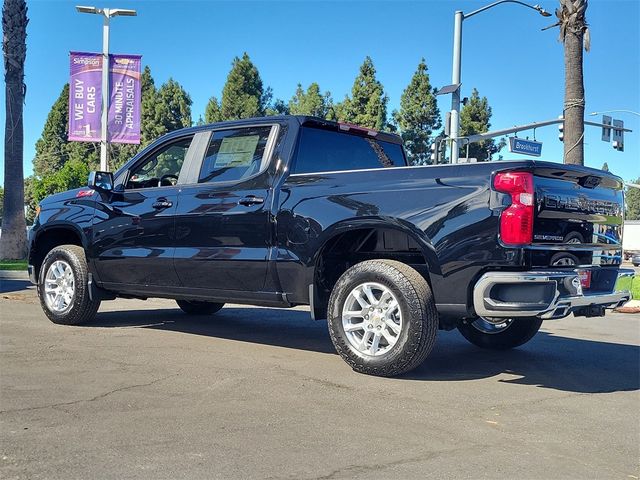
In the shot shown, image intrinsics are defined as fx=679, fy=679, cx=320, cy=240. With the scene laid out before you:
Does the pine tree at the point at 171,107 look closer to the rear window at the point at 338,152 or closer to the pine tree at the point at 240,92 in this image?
the pine tree at the point at 240,92

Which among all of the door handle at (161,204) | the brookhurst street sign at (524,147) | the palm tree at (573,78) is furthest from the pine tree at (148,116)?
the door handle at (161,204)

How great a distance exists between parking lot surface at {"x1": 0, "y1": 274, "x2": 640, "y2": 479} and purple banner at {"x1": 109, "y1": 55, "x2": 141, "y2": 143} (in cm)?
1245

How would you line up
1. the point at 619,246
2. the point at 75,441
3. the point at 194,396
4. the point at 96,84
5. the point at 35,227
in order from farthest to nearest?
the point at 96,84
the point at 35,227
the point at 619,246
the point at 194,396
the point at 75,441

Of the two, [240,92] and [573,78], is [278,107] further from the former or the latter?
[573,78]

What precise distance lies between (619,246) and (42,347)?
16.7 ft

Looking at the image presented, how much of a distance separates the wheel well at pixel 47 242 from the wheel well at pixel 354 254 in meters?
3.39

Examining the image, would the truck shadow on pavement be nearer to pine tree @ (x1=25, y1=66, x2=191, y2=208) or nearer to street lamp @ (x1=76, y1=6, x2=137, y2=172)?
street lamp @ (x1=76, y1=6, x2=137, y2=172)

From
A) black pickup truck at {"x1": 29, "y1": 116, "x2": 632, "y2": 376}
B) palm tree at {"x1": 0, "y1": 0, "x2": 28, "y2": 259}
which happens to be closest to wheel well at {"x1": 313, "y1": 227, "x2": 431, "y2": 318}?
black pickup truck at {"x1": 29, "y1": 116, "x2": 632, "y2": 376}

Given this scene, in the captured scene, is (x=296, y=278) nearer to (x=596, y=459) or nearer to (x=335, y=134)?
(x=335, y=134)

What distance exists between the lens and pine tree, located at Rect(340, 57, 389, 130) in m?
39.6

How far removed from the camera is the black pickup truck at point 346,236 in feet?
15.5

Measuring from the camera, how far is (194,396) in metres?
4.49

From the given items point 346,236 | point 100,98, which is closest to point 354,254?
point 346,236

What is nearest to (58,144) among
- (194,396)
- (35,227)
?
(35,227)
